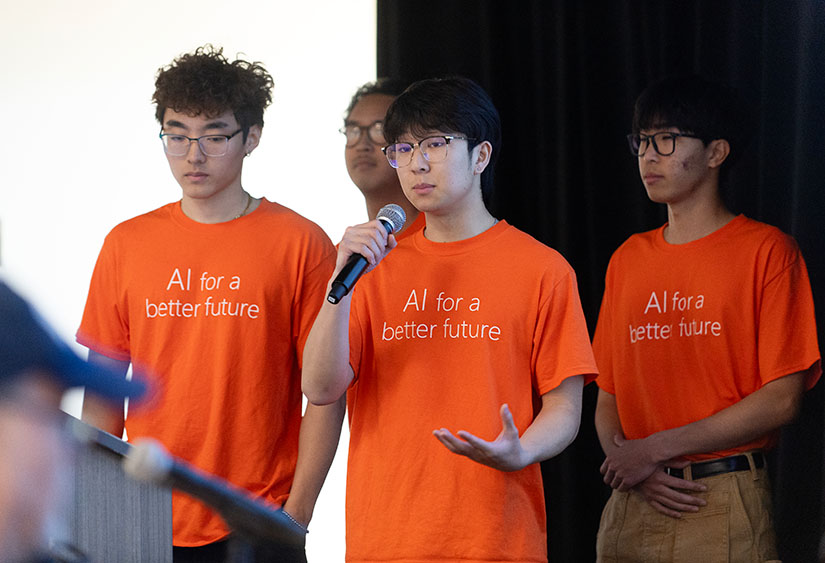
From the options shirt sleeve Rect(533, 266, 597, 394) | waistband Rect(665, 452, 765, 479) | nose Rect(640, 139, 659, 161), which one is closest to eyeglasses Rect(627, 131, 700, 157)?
nose Rect(640, 139, 659, 161)

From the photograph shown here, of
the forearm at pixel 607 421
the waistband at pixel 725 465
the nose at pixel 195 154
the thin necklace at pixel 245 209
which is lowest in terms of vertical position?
the waistband at pixel 725 465

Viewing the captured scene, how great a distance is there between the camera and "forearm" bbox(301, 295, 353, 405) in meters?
1.85

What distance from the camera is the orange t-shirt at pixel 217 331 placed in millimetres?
2098

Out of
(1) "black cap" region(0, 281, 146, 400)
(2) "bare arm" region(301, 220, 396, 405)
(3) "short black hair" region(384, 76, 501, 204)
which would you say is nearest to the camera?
(1) "black cap" region(0, 281, 146, 400)

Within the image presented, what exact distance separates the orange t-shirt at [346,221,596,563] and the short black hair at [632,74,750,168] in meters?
0.64

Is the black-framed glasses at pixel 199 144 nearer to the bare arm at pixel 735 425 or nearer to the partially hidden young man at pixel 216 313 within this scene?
the partially hidden young man at pixel 216 313

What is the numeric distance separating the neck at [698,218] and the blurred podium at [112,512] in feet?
4.70

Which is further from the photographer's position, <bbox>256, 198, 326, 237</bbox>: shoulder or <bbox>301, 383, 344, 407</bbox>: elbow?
<bbox>256, 198, 326, 237</bbox>: shoulder

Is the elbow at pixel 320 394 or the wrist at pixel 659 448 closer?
the elbow at pixel 320 394

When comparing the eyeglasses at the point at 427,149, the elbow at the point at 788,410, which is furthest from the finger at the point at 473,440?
the elbow at the point at 788,410

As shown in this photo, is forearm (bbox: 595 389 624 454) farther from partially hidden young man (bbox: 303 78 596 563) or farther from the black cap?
the black cap

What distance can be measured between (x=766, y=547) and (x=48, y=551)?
1.58 meters

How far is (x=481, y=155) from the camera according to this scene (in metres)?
2.05

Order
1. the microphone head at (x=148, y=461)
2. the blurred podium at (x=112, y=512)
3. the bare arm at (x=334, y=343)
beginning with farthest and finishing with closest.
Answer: the bare arm at (x=334, y=343), the blurred podium at (x=112, y=512), the microphone head at (x=148, y=461)
